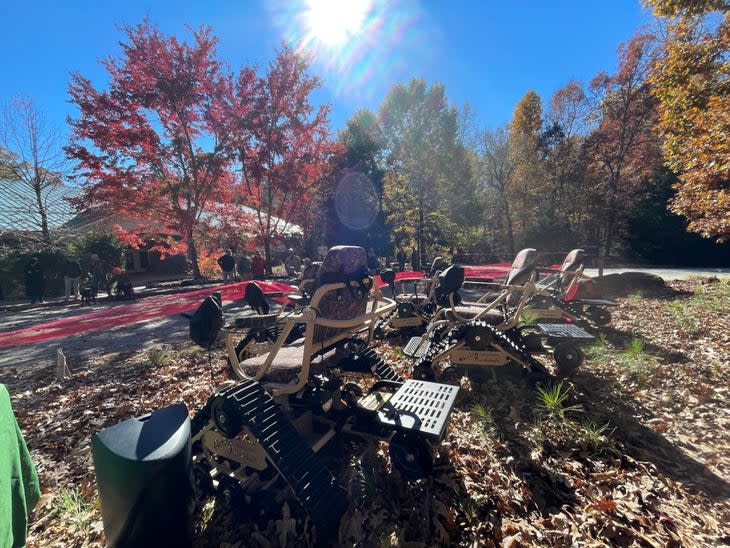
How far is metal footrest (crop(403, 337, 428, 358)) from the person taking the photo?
13.9 feet

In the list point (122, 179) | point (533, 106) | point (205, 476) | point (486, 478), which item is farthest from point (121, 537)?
point (533, 106)

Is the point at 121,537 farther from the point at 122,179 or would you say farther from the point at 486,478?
the point at 122,179

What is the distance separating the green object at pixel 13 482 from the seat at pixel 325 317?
1.18 m

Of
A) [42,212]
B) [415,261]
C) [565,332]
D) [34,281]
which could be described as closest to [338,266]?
[565,332]

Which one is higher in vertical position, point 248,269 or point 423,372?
point 248,269

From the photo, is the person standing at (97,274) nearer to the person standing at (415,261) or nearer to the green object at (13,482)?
the green object at (13,482)

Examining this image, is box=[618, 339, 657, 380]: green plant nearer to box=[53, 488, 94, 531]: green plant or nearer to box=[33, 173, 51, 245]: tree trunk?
box=[53, 488, 94, 531]: green plant

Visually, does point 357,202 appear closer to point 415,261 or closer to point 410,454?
point 415,261

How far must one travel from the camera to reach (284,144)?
13.9 m

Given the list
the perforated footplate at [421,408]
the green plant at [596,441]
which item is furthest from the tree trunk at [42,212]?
the green plant at [596,441]

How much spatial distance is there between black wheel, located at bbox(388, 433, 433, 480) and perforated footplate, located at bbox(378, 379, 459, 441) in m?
0.22

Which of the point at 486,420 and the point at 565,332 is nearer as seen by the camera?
the point at 486,420

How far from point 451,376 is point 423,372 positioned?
0.54 m

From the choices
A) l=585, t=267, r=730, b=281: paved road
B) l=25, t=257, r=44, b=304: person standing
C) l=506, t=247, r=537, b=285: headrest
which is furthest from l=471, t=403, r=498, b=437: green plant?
l=25, t=257, r=44, b=304: person standing
